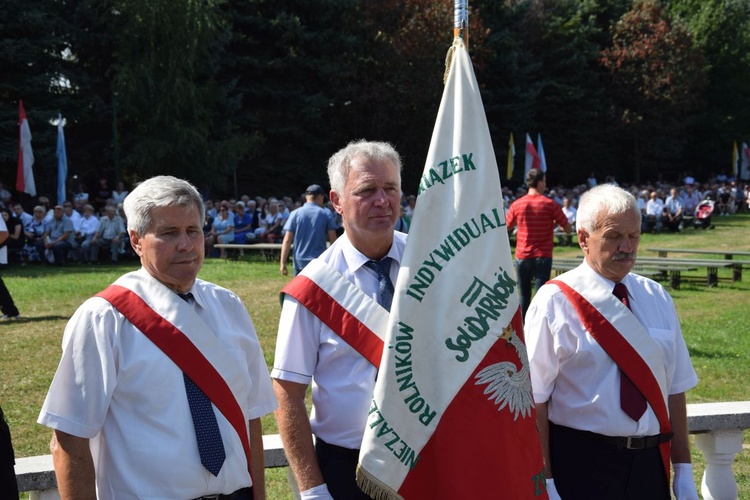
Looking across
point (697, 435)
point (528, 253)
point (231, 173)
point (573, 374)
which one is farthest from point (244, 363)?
point (231, 173)

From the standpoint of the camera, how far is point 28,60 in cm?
2888

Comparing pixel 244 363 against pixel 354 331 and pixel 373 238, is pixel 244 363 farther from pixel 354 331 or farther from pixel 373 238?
pixel 373 238

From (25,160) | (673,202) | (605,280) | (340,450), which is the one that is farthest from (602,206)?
(673,202)

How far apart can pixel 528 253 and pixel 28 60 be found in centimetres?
2280

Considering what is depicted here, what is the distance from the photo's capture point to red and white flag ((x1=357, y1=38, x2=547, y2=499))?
297cm

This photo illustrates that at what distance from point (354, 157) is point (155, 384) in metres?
1.06

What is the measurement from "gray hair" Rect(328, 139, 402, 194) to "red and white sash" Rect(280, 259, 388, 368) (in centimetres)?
33

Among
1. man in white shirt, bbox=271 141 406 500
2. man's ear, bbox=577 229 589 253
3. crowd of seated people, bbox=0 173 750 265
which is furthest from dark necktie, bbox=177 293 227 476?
crowd of seated people, bbox=0 173 750 265

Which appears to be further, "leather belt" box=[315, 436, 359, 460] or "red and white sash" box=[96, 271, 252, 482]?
"leather belt" box=[315, 436, 359, 460]

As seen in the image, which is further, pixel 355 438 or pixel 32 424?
pixel 32 424

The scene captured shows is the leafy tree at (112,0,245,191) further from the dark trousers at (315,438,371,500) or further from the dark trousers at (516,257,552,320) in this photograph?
the dark trousers at (315,438,371,500)

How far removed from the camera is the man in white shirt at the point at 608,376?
3422mm

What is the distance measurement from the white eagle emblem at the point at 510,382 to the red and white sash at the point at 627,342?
0.49m

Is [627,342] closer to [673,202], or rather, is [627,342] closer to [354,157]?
[354,157]
